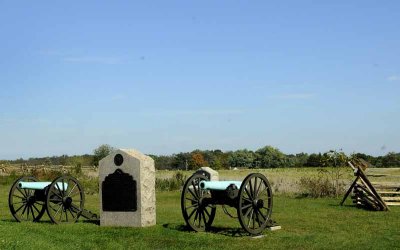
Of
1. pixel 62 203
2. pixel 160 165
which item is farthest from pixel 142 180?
pixel 160 165

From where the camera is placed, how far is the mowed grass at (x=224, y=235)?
41.4ft

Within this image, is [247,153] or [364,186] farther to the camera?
[247,153]

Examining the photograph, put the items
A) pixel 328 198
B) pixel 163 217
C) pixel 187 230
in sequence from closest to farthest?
1. pixel 187 230
2. pixel 163 217
3. pixel 328 198

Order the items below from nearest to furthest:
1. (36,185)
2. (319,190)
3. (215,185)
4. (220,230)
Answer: (215,185) → (220,230) → (36,185) → (319,190)

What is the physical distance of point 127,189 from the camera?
1566cm

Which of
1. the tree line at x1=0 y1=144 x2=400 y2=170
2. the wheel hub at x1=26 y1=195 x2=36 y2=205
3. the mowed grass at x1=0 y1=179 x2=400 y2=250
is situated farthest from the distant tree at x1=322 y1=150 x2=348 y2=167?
the tree line at x1=0 y1=144 x2=400 y2=170

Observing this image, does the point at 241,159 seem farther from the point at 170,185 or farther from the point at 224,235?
the point at 224,235

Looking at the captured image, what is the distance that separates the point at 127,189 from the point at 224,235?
3132mm

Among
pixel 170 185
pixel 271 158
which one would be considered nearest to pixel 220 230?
pixel 170 185

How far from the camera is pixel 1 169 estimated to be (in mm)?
49969

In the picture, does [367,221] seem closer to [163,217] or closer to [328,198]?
[163,217]

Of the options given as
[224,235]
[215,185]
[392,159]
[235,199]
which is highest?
[392,159]

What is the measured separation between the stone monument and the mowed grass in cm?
52

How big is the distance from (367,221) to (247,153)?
93666 mm
